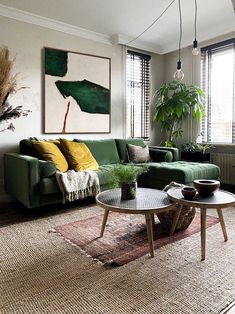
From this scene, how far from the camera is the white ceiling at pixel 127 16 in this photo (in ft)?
10.6

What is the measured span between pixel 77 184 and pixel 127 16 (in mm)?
2469

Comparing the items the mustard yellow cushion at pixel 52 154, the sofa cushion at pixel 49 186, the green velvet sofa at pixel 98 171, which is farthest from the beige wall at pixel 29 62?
the sofa cushion at pixel 49 186

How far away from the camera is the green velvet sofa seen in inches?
108

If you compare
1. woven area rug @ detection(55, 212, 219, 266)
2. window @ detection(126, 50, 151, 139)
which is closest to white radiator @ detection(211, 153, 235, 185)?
window @ detection(126, 50, 151, 139)

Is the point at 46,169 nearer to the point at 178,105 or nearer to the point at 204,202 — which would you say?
the point at 204,202

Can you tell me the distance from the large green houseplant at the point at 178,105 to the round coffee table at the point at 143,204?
2402mm

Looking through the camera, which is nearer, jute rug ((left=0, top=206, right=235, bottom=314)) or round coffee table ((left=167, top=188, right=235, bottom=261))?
jute rug ((left=0, top=206, right=235, bottom=314))

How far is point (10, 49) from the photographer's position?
343cm

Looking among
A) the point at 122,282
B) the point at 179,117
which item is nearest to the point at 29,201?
the point at 122,282

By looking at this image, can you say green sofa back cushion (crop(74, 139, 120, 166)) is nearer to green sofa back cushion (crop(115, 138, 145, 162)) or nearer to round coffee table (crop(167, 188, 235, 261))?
green sofa back cushion (crop(115, 138, 145, 162))

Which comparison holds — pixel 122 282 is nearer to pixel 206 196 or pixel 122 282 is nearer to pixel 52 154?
pixel 206 196

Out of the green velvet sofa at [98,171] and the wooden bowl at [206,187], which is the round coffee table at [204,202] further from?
the green velvet sofa at [98,171]

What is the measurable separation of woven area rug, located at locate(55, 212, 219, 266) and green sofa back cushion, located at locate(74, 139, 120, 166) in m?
1.22

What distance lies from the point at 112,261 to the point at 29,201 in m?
1.28
